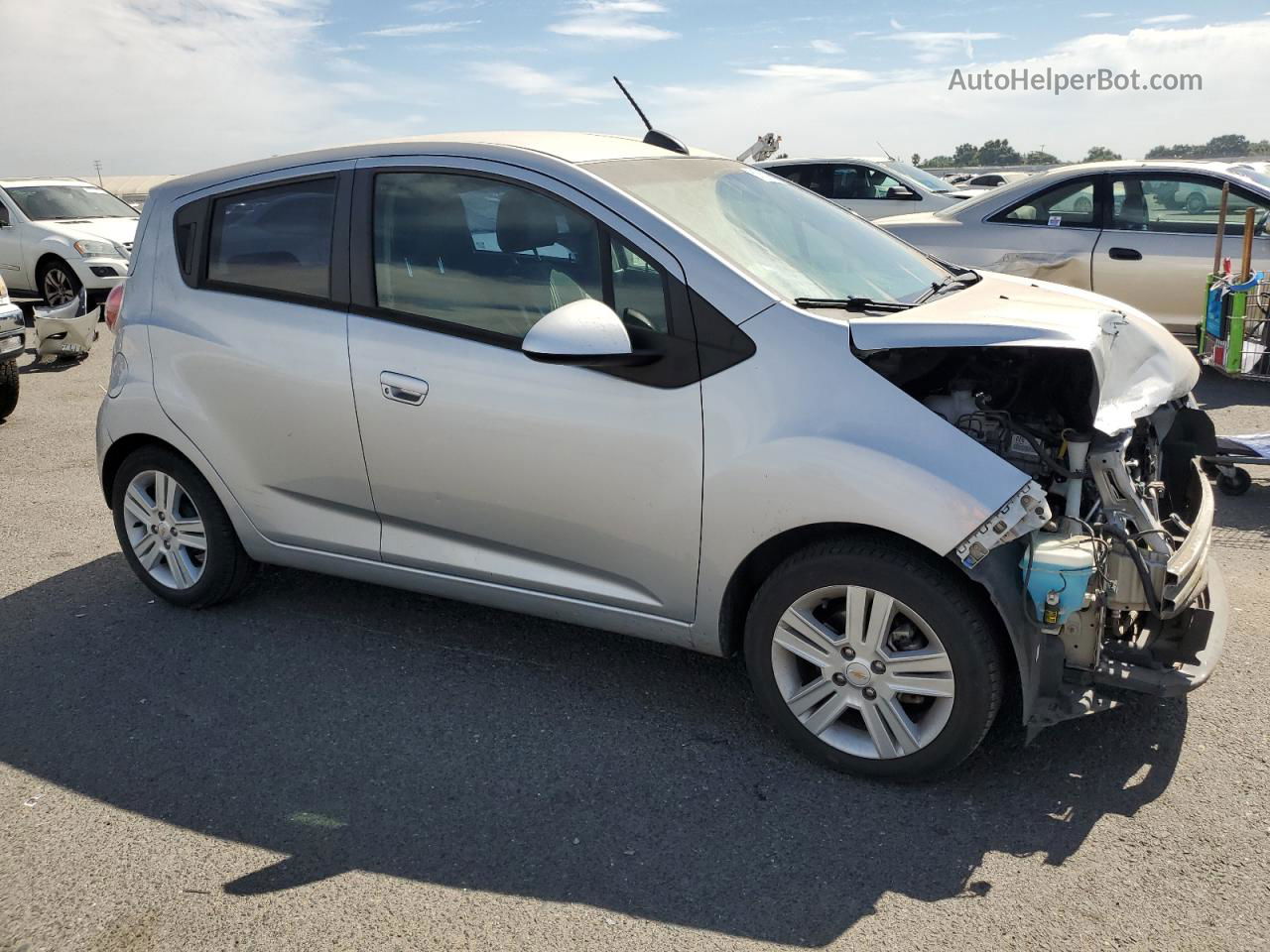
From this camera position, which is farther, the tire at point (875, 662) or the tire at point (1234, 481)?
the tire at point (1234, 481)

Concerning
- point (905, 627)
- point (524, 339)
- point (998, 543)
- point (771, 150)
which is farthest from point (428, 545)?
point (771, 150)

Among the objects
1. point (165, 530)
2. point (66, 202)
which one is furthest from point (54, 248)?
point (165, 530)

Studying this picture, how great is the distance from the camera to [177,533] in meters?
4.57

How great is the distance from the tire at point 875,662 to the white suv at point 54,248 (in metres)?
12.1

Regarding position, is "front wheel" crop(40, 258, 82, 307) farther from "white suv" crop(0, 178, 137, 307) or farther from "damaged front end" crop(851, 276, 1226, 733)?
"damaged front end" crop(851, 276, 1226, 733)

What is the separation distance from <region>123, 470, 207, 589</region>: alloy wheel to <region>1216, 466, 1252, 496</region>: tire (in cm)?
495

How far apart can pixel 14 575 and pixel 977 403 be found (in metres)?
4.37

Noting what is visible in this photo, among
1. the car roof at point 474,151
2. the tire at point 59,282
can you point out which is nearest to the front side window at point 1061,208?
the car roof at point 474,151

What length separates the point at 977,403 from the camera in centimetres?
329

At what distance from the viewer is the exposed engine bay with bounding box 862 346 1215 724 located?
2.97 m

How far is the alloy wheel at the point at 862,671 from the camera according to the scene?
10.2ft

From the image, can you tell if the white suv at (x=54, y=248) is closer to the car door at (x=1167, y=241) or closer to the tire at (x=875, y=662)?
the car door at (x=1167, y=241)

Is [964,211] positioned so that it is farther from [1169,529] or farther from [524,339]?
[524,339]

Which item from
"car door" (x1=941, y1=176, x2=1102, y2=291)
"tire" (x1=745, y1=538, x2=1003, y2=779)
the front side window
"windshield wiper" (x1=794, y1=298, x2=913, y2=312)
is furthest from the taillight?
the front side window
